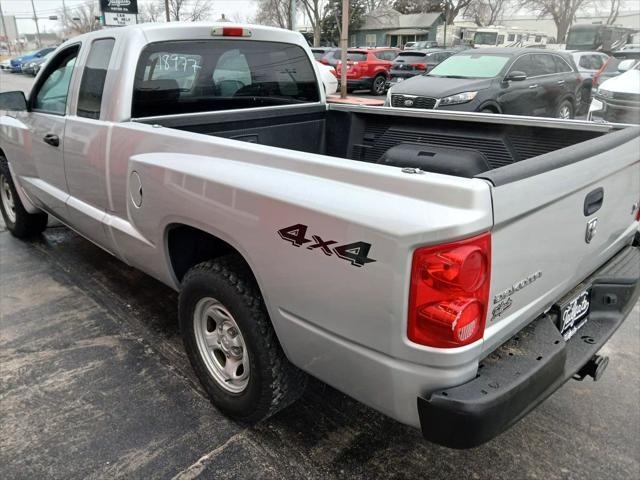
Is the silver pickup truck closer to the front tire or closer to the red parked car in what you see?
the front tire

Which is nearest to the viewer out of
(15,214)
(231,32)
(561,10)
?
(231,32)

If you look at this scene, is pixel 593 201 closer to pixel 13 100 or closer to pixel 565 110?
pixel 13 100

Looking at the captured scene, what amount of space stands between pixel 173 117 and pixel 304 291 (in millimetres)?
1762

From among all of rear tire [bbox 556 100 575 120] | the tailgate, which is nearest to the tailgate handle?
the tailgate

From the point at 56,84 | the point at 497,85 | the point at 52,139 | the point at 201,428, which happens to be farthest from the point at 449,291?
the point at 497,85

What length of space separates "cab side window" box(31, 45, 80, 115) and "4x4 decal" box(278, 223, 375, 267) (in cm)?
248

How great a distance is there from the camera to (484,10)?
192 ft

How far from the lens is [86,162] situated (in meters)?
3.23

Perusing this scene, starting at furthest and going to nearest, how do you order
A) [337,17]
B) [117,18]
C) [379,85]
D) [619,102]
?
[337,17] < [379,85] < [117,18] < [619,102]

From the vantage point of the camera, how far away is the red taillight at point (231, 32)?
10.9 ft

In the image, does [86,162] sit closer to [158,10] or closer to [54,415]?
[54,415]

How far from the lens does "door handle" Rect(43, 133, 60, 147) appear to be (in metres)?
3.55

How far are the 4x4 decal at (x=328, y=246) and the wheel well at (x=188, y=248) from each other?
814 mm

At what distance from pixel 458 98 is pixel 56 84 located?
6963mm
